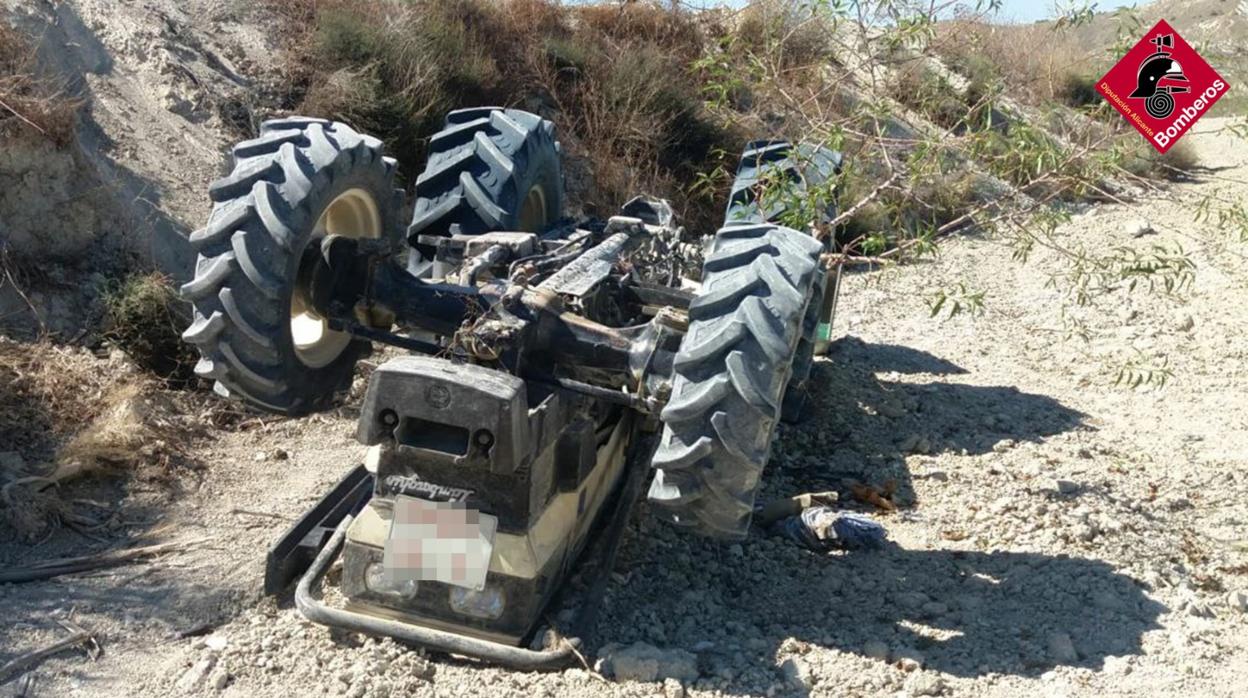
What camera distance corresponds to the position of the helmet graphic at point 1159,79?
9.87 meters

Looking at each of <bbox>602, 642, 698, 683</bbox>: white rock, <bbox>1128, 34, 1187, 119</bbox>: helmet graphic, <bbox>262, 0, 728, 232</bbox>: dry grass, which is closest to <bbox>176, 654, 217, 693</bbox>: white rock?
<bbox>602, 642, 698, 683</bbox>: white rock

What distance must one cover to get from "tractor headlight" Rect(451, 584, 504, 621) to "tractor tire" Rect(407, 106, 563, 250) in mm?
2682

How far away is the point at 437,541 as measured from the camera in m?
3.99

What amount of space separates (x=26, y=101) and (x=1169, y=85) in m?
9.63

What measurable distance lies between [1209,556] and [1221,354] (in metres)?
4.46

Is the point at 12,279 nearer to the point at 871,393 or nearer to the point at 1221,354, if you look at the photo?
the point at 871,393

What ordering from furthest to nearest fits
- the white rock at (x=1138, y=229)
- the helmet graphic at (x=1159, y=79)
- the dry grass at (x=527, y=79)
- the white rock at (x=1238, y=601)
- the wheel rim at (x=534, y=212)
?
the white rock at (x=1138, y=229)
the dry grass at (x=527, y=79)
the helmet graphic at (x=1159, y=79)
the wheel rim at (x=534, y=212)
the white rock at (x=1238, y=601)

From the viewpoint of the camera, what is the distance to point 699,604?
468cm

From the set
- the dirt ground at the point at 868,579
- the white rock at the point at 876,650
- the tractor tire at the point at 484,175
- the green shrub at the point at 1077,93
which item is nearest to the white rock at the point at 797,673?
the dirt ground at the point at 868,579

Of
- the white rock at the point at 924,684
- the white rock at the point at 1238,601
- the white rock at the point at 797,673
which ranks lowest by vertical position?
the white rock at the point at 797,673

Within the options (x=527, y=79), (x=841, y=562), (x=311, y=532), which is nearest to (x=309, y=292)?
(x=311, y=532)

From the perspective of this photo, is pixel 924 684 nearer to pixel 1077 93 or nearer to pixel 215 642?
pixel 215 642

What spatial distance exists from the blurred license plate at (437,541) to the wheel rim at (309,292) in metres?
0.94

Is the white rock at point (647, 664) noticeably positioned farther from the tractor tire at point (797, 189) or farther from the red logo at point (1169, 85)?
the red logo at point (1169, 85)
